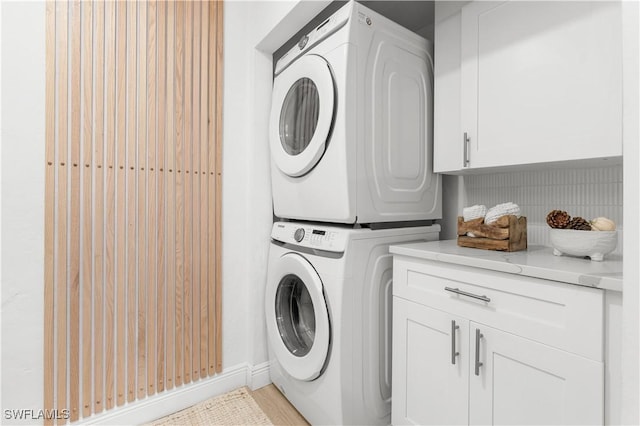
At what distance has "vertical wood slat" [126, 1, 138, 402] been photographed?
5.21ft

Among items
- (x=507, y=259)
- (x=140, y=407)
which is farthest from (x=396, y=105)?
(x=140, y=407)

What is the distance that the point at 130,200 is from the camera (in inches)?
63.3

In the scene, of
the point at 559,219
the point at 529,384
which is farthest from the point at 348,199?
the point at 529,384

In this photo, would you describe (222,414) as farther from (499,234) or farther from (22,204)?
(499,234)

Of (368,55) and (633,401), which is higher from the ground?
(368,55)

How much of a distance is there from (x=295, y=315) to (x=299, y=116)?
3.65ft

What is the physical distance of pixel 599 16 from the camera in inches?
42.6

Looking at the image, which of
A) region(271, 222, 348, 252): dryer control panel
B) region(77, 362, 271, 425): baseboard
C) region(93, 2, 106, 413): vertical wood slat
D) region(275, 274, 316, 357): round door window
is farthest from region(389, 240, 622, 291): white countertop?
region(93, 2, 106, 413): vertical wood slat

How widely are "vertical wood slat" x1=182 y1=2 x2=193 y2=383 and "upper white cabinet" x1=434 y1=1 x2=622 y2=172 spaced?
1305mm

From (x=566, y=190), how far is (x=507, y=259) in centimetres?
62

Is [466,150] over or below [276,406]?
over

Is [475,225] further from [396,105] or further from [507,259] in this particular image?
[396,105]

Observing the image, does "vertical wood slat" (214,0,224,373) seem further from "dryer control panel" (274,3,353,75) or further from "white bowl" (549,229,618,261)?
"white bowl" (549,229,618,261)

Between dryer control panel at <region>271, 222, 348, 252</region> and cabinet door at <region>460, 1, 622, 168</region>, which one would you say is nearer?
cabinet door at <region>460, 1, 622, 168</region>
